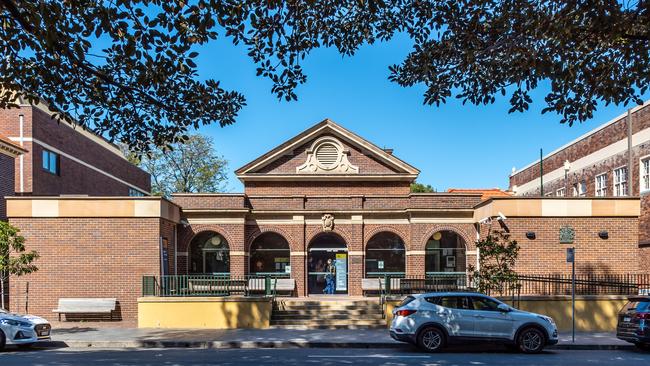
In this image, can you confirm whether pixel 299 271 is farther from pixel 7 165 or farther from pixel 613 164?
pixel 613 164

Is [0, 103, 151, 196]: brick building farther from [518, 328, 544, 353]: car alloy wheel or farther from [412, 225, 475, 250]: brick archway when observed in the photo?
[518, 328, 544, 353]: car alloy wheel

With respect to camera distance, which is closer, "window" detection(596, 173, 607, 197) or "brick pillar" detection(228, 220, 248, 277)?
"brick pillar" detection(228, 220, 248, 277)

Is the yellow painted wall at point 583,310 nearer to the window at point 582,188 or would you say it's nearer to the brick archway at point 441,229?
the brick archway at point 441,229

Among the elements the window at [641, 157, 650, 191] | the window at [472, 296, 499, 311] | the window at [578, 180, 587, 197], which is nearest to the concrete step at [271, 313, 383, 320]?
the window at [472, 296, 499, 311]

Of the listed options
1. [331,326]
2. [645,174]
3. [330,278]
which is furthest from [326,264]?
[645,174]

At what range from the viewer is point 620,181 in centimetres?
3297

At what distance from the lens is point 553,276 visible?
22.6m

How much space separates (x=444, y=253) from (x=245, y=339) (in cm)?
1295

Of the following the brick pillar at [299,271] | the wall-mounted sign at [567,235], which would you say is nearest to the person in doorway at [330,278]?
the brick pillar at [299,271]

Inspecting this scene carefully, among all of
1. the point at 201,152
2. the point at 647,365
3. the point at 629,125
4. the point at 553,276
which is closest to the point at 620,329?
the point at 647,365

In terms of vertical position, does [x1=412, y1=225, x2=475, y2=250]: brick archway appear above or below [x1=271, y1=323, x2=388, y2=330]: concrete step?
above

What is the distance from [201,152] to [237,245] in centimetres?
3920

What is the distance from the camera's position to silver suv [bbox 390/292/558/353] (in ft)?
50.1

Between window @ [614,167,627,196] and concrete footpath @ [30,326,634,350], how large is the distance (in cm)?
1592
